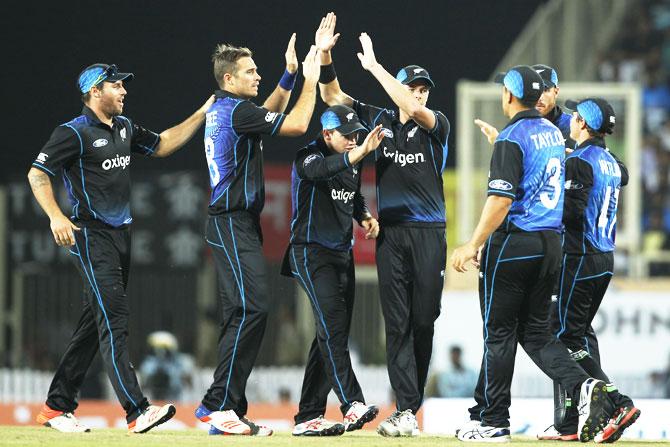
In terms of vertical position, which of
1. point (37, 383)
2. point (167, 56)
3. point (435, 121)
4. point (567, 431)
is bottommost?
point (37, 383)

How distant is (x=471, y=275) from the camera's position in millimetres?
13422

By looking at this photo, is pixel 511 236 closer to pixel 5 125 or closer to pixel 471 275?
pixel 471 275

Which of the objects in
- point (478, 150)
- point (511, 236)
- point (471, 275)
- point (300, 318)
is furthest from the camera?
point (300, 318)

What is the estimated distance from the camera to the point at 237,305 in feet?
24.4

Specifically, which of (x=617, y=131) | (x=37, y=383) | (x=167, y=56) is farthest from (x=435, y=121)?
(x=167, y=56)

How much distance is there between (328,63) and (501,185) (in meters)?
1.59

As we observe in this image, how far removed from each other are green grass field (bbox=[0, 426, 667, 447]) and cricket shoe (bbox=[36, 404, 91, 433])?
55 millimetres

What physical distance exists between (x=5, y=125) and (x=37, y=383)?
5.71m

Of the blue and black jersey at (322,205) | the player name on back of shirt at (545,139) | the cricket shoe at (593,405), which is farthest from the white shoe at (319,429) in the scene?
the player name on back of shirt at (545,139)

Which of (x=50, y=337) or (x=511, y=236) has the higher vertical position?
(x=511, y=236)

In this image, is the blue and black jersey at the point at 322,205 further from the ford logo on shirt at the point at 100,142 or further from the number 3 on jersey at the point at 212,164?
the ford logo on shirt at the point at 100,142

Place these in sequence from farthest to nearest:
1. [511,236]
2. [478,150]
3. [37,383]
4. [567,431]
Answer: [37,383], [478,150], [567,431], [511,236]

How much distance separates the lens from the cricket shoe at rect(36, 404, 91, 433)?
25.2ft

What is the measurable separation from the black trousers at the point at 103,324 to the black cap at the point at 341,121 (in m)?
1.35
